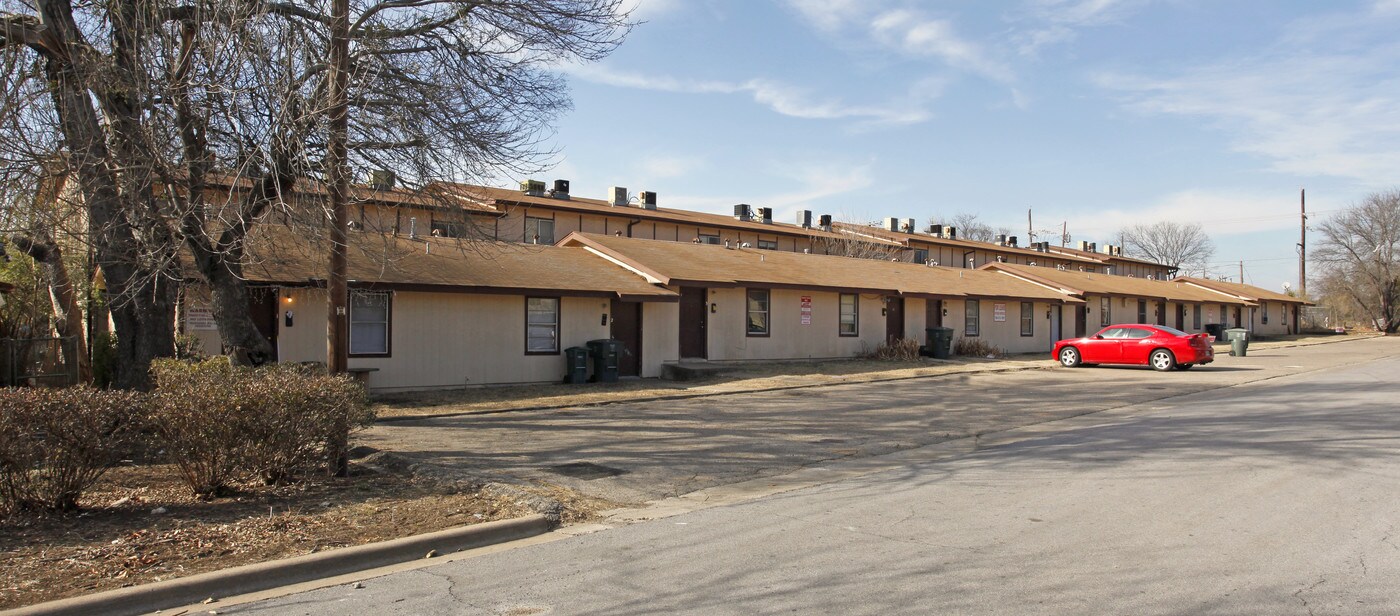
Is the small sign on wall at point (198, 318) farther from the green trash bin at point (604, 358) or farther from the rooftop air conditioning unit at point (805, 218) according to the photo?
the rooftop air conditioning unit at point (805, 218)

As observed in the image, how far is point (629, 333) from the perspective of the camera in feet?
72.3

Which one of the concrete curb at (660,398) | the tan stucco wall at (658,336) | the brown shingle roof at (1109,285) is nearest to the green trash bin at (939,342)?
the concrete curb at (660,398)

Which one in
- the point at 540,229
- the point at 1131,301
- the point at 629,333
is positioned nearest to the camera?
the point at 629,333

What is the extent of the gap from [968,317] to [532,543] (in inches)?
1111

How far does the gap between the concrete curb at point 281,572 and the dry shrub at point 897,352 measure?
70.3ft

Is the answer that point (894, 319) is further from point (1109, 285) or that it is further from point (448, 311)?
point (1109, 285)

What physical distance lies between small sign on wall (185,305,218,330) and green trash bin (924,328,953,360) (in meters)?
21.5

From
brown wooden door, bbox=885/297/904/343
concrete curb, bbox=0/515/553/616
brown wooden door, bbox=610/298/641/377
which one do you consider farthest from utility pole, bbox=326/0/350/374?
brown wooden door, bbox=885/297/904/343

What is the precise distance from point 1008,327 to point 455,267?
75.9 feet

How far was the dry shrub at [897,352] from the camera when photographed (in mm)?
27859

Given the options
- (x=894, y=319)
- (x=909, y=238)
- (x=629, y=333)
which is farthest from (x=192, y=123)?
(x=909, y=238)

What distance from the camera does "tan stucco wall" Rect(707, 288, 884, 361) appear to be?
80.8 ft

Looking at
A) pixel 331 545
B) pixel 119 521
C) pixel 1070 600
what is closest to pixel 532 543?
pixel 331 545

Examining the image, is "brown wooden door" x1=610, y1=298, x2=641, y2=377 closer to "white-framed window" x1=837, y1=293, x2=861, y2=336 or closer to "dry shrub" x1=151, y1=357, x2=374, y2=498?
"white-framed window" x1=837, y1=293, x2=861, y2=336
